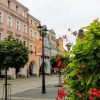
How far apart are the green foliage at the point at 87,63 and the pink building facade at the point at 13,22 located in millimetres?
32896

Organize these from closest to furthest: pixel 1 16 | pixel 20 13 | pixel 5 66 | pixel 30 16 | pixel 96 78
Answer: pixel 96 78 < pixel 5 66 < pixel 1 16 < pixel 20 13 < pixel 30 16

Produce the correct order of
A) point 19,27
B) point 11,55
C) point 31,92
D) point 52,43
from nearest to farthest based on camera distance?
point 11,55 < point 31,92 < point 19,27 < point 52,43

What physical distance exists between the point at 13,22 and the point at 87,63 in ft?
121

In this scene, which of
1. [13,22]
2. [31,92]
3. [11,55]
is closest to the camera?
[11,55]

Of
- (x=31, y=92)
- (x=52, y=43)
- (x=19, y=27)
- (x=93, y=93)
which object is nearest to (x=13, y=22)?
(x=19, y=27)

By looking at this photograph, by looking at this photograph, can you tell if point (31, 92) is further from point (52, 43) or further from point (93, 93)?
point (52, 43)

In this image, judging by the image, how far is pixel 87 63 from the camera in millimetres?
3443

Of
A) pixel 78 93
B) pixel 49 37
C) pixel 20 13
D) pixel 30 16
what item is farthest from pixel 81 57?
pixel 49 37

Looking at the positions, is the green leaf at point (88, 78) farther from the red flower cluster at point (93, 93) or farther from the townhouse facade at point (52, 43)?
the townhouse facade at point (52, 43)

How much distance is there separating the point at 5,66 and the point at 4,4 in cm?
2800

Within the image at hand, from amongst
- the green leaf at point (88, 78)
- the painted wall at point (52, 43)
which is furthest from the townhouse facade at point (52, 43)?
the green leaf at point (88, 78)

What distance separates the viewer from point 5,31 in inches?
1444

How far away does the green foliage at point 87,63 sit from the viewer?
134 inches

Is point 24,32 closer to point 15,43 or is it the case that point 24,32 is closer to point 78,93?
point 15,43
